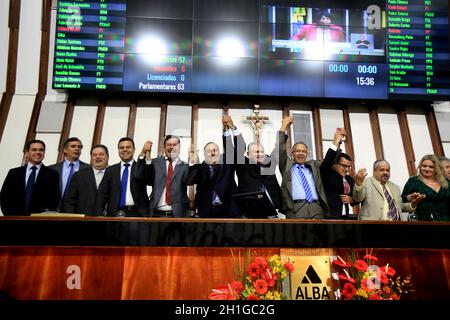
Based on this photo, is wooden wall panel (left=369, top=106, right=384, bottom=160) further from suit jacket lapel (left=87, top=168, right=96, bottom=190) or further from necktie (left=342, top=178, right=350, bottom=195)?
suit jacket lapel (left=87, top=168, right=96, bottom=190)

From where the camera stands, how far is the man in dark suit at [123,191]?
3.18 meters

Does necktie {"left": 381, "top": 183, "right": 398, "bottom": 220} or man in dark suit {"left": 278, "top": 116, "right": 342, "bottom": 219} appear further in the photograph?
necktie {"left": 381, "top": 183, "right": 398, "bottom": 220}

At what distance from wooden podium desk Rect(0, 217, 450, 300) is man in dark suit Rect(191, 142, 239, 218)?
3.36 ft

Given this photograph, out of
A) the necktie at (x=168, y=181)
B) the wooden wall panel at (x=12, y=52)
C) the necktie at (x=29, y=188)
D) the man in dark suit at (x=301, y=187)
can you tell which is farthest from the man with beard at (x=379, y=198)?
the wooden wall panel at (x=12, y=52)

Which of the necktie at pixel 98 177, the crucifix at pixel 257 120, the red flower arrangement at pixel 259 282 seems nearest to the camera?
the red flower arrangement at pixel 259 282

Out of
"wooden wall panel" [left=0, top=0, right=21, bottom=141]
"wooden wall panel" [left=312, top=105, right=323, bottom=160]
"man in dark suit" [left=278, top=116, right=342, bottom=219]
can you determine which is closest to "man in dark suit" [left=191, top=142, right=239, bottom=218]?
"man in dark suit" [left=278, top=116, right=342, bottom=219]

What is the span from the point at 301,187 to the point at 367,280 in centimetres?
127

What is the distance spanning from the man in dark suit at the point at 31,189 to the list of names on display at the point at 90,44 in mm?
1463

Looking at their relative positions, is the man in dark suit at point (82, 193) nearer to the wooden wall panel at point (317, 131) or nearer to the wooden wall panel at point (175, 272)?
the wooden wall panel at point (175, 272)

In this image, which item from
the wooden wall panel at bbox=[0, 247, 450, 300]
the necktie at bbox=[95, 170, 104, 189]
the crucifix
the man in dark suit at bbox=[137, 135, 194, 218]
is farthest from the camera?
the crucifix

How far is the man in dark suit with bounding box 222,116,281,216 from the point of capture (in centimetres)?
318

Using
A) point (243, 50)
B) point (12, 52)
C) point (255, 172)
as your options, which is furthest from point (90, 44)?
point (255, 172)

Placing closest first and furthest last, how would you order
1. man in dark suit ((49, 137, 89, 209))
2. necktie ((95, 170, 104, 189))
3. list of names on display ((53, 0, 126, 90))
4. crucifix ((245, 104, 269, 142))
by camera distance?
necktie ((95, 170, 104, 189)) → man in dark suit ((49, 137, 89, 209)) → list of names on display ((53, 0, 126, 90)) → crucifix ((245, 104, 269, 142))

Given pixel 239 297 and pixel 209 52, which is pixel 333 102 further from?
pixel 239 297
